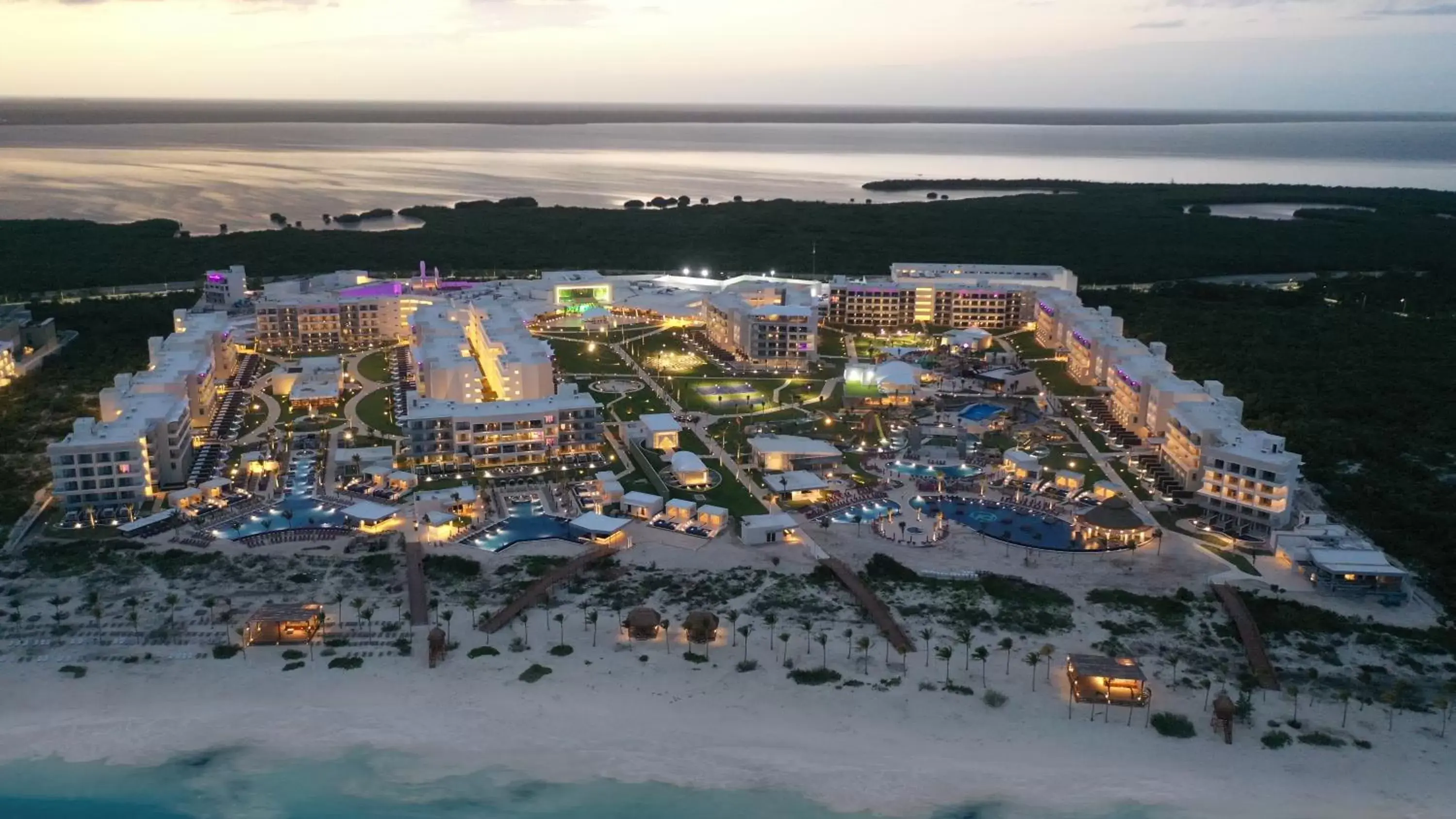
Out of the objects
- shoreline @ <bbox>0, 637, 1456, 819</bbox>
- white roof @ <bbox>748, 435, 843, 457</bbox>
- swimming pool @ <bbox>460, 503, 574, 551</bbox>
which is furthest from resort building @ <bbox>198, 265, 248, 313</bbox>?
shoreline @ <bbox>0, 637, 1456, 819</bbox>

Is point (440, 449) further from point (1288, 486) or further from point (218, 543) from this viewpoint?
point (1288, 486)

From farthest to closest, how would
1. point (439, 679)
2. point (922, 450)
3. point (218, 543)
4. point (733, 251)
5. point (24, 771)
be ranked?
point (733, 251)
point (922, 450)
point (218, 543)
point (439, 679)
point (24, 771)

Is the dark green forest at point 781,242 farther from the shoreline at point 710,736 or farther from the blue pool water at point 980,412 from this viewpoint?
the shoreline at point 710,736

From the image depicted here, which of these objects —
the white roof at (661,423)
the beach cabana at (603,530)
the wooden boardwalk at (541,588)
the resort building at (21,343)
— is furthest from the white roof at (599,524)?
the resort building at (21,343)

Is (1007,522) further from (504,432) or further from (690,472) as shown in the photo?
(504,432)

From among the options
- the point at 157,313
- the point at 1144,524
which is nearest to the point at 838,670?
the point at 1144,524

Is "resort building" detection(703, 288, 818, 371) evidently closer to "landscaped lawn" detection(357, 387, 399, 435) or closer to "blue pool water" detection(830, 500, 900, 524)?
"landscaped lawn" detection(357, 387, 399, 435)
